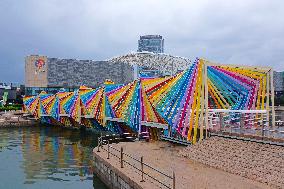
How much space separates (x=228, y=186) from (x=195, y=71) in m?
11.3

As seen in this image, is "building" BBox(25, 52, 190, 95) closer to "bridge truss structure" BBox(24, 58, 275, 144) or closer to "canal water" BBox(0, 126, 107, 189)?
"canal water" BBox(0, 126, 107, 189)

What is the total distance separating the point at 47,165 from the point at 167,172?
49.5ft

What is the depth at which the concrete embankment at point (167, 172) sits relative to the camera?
16.2 metres

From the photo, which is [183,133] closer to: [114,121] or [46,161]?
[46,161]

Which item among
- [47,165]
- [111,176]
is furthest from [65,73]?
[111,176]

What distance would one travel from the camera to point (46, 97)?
7688 centimetres

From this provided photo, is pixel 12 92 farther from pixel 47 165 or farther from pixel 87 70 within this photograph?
pixel 47 165

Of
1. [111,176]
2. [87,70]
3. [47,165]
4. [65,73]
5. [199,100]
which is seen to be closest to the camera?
[111,176]

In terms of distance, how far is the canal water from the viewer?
25281 mm

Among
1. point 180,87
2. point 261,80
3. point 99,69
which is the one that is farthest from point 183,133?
point 99,69

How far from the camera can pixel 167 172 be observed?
19.1 metres

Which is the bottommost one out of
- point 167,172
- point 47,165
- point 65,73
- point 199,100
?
point 47,165

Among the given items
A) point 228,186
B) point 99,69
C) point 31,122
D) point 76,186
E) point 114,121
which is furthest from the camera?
point 99,69

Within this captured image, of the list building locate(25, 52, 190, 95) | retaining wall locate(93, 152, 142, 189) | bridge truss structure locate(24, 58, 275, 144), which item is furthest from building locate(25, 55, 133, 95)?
retaining wall locate(93, 152, 142, 189)
